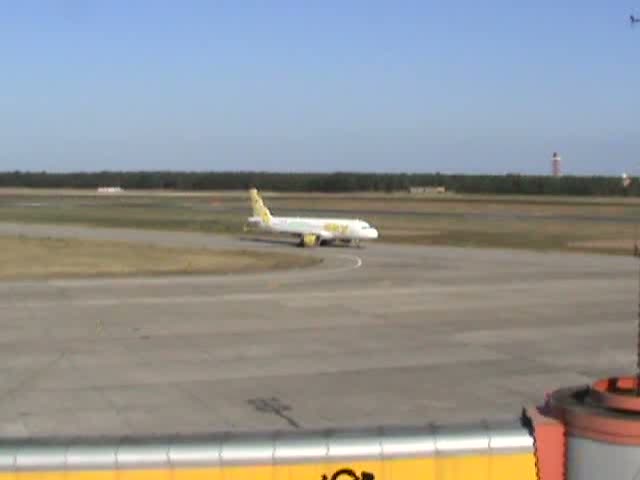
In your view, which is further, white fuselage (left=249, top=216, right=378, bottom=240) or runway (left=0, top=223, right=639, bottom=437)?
white fuselage (left=249, top=216, right=378, bottom=240)

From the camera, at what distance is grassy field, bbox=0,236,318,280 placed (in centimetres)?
6515

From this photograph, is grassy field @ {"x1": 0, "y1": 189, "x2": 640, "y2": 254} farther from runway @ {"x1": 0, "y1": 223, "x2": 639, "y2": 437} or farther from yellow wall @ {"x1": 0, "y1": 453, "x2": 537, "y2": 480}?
yellow wall @ {"x1": 0, "y1": 453, "x2": 537, "y2": 480}

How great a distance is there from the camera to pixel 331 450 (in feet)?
25.0

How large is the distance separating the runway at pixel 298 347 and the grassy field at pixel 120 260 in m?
4.65

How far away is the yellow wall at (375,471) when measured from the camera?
7641 mm

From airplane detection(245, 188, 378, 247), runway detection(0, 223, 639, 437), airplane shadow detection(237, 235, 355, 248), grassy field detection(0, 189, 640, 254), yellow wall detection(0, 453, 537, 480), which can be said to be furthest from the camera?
grassy field detection(0, 189, 640, 254)

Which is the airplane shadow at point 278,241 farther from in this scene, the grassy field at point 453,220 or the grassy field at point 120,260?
the grassy field at point 120,260

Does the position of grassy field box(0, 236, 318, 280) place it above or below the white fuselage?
below

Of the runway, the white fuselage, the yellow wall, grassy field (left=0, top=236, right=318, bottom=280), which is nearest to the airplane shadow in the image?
the white fuselage

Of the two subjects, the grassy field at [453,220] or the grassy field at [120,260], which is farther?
the grassy field at [453,220]

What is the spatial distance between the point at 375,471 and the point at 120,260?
6678cm

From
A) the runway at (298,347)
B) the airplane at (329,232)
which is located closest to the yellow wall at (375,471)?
the runway at (298,347)

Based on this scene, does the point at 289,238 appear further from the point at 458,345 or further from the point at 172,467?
the point at 172,467

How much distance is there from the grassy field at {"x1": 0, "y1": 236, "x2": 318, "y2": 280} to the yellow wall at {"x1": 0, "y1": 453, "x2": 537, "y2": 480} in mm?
56611
